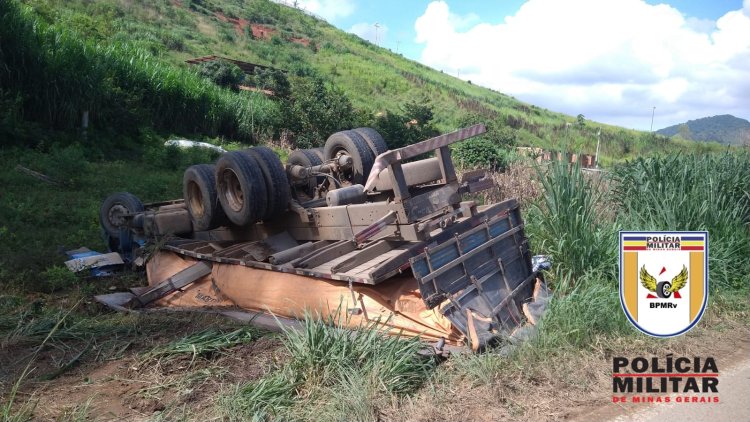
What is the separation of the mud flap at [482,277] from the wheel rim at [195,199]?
3254 millimetres

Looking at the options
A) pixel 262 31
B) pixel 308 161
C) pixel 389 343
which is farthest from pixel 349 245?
pixel 262 31

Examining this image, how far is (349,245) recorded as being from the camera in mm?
5863

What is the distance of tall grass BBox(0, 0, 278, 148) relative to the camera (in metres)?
14.9

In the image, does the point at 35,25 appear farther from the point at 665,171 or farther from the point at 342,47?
the point at 342,47

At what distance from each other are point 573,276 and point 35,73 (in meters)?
14.1

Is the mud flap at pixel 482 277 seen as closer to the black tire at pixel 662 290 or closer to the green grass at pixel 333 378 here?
the green grass at pixel 333 378

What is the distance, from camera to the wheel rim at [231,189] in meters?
6.61

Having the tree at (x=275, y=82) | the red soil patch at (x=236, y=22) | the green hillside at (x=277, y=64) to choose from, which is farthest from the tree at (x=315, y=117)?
the red soil patch at (x=236, y=22)

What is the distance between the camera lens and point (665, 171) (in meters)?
8.45

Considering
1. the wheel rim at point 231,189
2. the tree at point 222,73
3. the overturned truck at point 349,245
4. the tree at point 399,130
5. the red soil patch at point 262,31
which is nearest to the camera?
the overturned truck at point 349,245

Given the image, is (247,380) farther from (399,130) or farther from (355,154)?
(399,130)

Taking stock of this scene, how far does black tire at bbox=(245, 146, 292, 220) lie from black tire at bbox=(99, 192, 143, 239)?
2.71 meters

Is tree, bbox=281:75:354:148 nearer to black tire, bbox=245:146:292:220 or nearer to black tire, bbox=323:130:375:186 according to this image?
black tire, bbox=323:130:375:186

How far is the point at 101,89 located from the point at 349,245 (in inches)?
506
